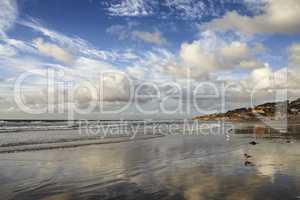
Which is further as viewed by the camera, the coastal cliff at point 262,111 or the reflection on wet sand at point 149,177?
the coastal cliff at point 262,111

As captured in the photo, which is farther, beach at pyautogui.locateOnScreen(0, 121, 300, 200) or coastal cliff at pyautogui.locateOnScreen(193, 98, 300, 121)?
coastal cliff at pyautogui.locateOnScreen(193, 98, 300, 121)

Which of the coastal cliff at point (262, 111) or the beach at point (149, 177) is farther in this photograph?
the coastal cliff at point (262, 111)

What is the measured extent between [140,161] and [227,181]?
19.9 feet

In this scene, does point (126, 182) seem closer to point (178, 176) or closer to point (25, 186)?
point (178, 176)

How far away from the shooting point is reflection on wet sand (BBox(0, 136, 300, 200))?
876 centimetres

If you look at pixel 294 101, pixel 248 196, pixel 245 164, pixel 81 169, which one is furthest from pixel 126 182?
pixel 294 101

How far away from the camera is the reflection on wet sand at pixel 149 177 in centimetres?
876

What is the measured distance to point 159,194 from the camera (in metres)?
8.68

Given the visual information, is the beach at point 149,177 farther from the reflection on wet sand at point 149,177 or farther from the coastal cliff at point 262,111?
the coastal cliff at point 262,111

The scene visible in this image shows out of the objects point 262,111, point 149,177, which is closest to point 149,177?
point 149,177

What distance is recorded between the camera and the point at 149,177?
1123 centimetres

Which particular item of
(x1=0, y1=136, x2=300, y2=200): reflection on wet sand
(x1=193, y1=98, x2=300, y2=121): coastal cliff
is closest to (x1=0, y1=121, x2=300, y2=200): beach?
(x1=0, y1=136, x2=300, y2=200): reflection on wet sand

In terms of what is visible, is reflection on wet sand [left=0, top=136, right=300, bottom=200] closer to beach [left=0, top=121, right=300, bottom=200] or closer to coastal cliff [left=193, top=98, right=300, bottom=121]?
beach [left=0, top=121, right=300, bottom=200]

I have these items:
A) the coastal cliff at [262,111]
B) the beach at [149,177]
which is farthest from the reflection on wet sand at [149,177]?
the coastal cliff at [262,111]
